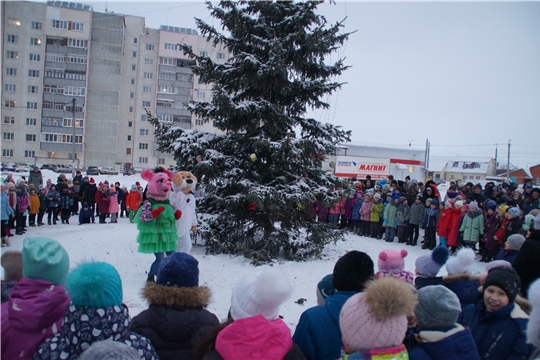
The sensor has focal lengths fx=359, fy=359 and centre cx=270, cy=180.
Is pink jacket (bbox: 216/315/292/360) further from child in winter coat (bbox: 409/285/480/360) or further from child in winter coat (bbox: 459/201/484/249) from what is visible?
child in winter coat (bbox: 459/201/484/249)

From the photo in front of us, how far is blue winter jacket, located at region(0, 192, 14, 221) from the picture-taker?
963 cm

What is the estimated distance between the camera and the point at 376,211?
13953mm

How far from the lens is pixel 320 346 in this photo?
2641 millimetres

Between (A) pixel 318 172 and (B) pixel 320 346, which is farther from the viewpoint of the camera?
(A) pixel 318 172

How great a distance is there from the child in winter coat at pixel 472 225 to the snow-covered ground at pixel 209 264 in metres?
1.00

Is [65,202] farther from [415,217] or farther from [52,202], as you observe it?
[415,217]

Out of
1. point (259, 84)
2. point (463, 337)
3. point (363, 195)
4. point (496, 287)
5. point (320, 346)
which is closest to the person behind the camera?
point (463, 337)

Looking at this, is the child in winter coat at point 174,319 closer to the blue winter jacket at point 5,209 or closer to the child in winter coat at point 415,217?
the blue winter jacket at point 5,209

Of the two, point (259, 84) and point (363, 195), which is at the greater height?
point (259, 84)

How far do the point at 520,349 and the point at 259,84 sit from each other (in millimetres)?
7861

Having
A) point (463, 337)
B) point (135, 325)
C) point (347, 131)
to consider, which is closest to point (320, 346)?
point (463, 337)

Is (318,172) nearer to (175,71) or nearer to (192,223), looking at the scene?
(192,223)

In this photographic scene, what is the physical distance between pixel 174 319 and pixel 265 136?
7.22 meters

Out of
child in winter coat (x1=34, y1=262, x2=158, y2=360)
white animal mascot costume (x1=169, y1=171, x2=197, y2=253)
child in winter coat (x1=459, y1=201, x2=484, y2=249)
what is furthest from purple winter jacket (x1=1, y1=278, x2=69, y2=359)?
child in winter coat (x1=459, y1=201, x2=484, y2=249)
